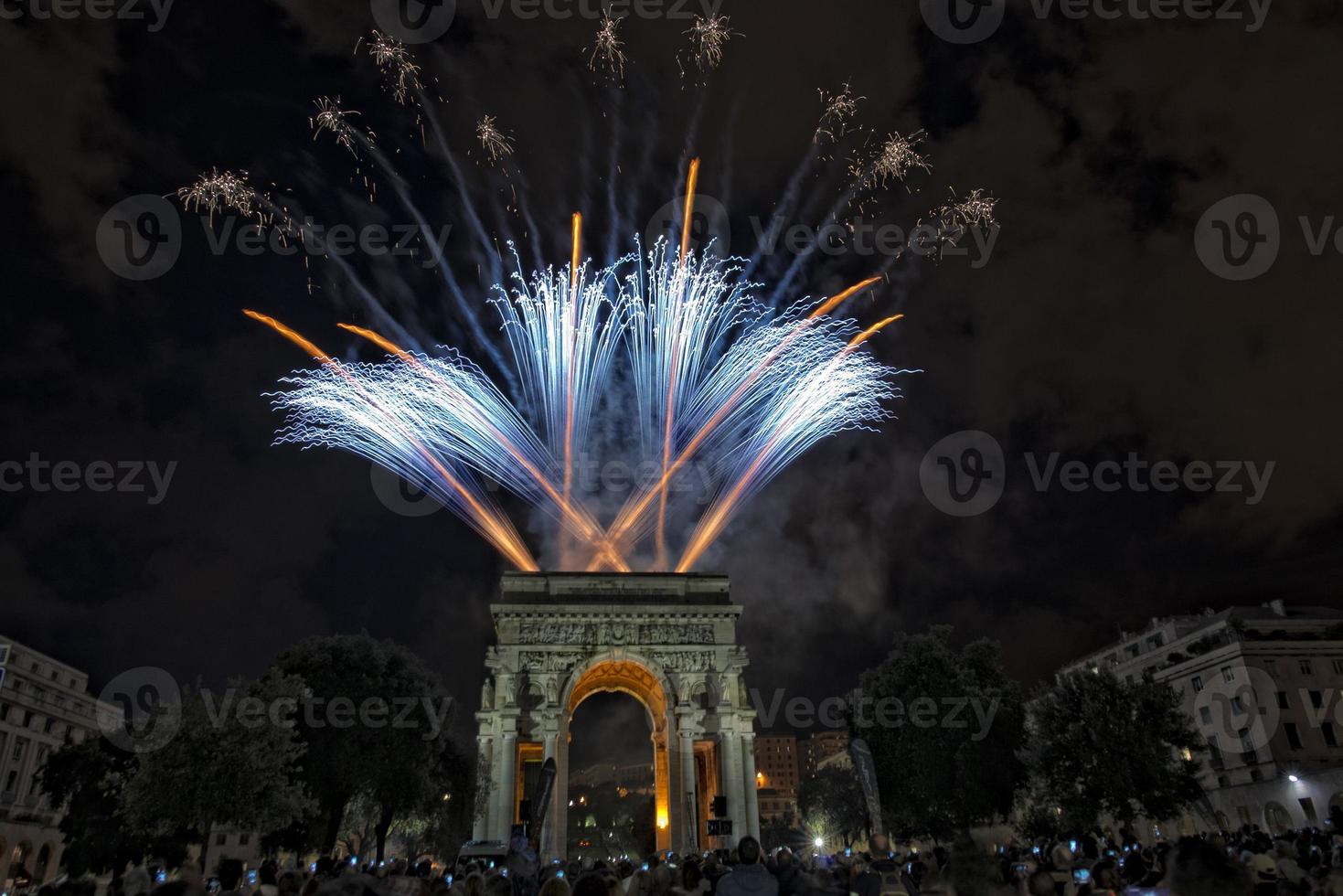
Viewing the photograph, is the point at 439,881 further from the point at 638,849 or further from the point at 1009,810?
the point at 638,849

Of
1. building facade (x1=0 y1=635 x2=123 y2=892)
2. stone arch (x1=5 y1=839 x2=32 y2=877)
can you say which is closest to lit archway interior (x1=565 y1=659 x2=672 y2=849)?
building facade (x1=0 y1=635 x2=123 y2=892)

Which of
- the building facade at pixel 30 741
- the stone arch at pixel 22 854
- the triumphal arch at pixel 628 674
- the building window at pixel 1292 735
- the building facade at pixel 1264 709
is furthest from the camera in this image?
the building window at pixel 1292 735

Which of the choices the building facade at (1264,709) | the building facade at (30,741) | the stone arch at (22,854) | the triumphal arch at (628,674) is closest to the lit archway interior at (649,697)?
A: the triumphal arch at (628,674)

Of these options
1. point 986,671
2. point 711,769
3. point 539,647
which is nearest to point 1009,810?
point 986,671

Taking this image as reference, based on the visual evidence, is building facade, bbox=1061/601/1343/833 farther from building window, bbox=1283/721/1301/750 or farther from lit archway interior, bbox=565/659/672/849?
lit archway interior, bbox=565/659/672/849

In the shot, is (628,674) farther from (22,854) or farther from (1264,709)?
(1264,709)

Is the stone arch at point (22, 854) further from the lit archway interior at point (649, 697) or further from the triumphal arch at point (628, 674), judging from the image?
the lit archway interior at point (649, 697)
